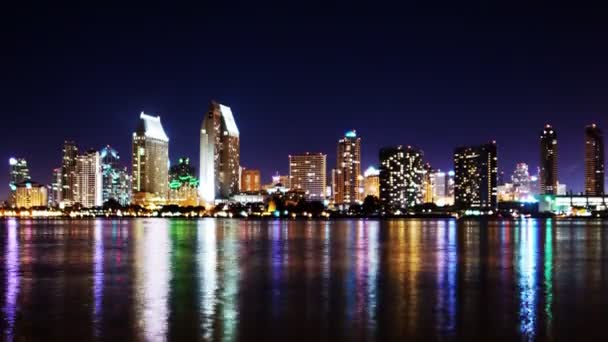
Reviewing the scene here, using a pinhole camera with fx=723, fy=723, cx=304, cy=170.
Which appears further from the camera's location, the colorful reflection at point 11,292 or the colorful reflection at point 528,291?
the colorful reflection at point 528,291

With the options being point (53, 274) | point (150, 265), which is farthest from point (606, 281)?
point (53, 274)

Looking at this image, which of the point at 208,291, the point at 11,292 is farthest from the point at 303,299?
the point at 11,292

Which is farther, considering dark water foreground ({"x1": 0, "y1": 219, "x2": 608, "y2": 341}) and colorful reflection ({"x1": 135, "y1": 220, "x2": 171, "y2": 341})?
colorful reflection ({"x1": 135, "y1": 220, "x2": 171, "y2": 341})

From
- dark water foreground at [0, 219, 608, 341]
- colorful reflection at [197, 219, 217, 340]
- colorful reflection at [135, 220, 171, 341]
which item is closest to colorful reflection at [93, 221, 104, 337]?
dark water foreground at [0, 219, 608, 341]

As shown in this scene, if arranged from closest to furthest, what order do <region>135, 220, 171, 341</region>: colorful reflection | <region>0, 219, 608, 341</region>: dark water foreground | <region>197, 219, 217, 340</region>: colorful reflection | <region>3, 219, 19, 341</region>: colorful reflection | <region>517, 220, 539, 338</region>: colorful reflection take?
<region>0, 219, 608, 341</region>: dark water foreground → <region>135, 220, 171, 341</region>: colorful reflection → <region>3, 219, 19, 341</region>: colorful reflection → <region>197, 219, 217, 340</region>: colorful reflection → <region>517, 220, 539, 338</region>: colorful reflection

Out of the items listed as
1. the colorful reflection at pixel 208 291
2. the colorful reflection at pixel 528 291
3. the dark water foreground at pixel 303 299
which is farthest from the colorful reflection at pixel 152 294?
the colorful reflection at pixel 528 291

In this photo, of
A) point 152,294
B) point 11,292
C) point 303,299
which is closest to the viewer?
point 303,299

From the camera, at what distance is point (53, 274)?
36.0 meters

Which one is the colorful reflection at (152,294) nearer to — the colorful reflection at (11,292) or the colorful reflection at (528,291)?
the colorful reflection at (11,292)

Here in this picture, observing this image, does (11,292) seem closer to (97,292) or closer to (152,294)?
(97,292)

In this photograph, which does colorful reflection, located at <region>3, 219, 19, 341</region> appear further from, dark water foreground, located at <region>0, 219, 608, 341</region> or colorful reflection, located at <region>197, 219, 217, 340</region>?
colorful reflection, located at <region>197, 219, 217, 340</region>

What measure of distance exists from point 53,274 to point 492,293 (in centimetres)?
2133

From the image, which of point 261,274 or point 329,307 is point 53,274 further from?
point 329,307

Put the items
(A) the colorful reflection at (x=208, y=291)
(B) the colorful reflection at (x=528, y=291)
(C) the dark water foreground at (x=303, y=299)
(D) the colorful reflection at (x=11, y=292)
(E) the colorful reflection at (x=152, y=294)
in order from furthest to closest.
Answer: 1. (B) the colorful reflection at (x=528, y=291)
2. (A) the colorful reflection at (x=208, y=291)
3. (D) the colorful reflection at (x=11, y=292)
4. (E) the colorful reflection at (x=152, y=294)
5. (C) the dark water foreground at (x=303, y=299)
